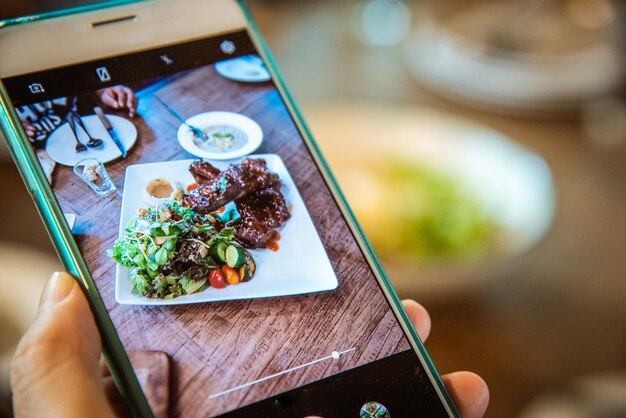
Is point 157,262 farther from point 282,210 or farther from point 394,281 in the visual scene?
point 394,281

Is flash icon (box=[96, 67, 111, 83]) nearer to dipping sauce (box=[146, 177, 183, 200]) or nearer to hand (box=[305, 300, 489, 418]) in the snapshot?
dipping sauce (box=[146, 177, 183, 200])

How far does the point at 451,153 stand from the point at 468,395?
1305 mm

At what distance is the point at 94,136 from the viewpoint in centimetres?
89

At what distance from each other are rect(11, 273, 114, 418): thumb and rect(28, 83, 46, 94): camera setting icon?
11.4 inches

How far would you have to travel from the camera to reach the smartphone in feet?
2.64

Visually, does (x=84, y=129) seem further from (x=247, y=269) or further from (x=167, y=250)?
(x=247, y=269)

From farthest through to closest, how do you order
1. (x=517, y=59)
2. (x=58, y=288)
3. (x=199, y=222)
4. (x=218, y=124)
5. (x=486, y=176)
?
(x=517, y=59)
(x=486, y=176)
(x=218, y=124)
(x=199, y=222)
(x=58, y=288)

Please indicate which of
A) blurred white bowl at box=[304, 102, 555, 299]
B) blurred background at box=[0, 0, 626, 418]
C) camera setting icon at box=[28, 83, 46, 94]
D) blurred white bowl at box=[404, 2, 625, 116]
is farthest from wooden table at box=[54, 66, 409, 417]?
blurred white bowl at box=[404, 2, 625, 116]

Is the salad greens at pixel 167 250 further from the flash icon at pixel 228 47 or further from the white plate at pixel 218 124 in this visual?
the flash icon at pixel 228 47

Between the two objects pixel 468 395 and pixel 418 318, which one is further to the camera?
pixel 418 318

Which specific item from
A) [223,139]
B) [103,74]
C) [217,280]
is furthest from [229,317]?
[103,74]

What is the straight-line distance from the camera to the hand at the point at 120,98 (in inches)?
35.9

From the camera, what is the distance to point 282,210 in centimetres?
97

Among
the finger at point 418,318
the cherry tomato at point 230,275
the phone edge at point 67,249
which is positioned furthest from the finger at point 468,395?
the phone edge at point 67,249
